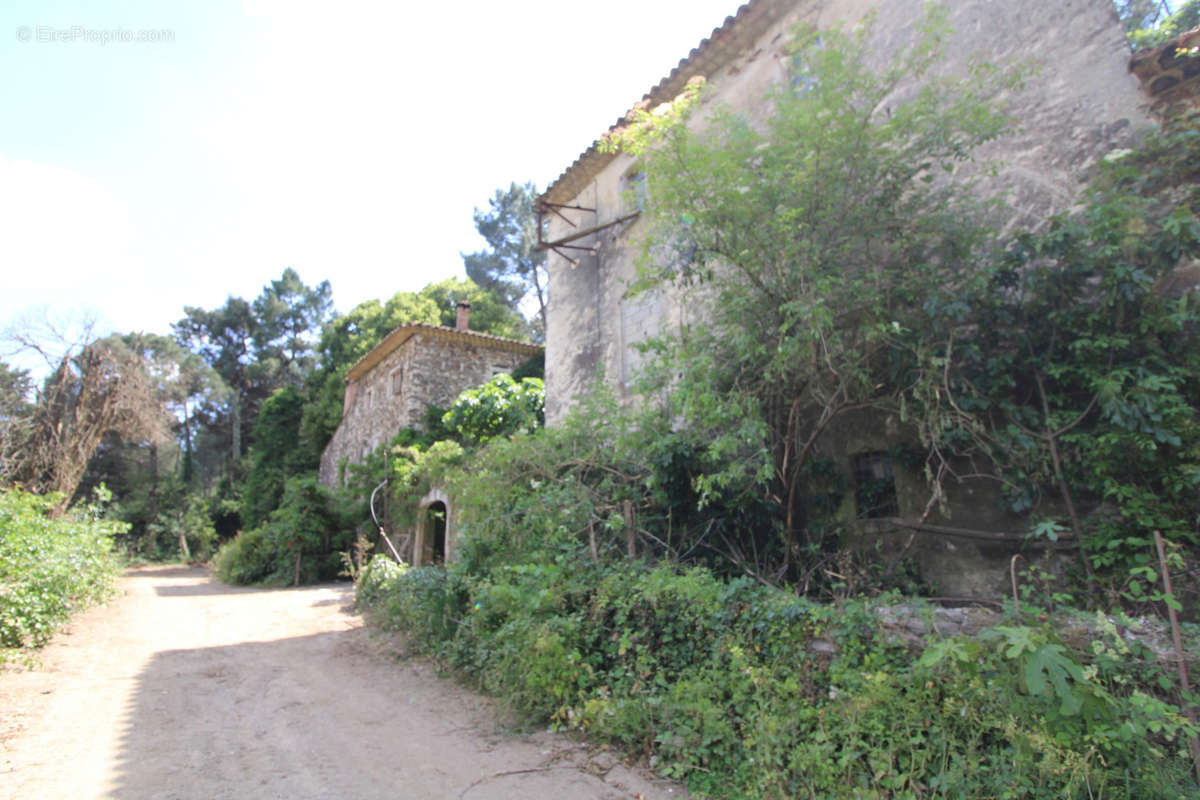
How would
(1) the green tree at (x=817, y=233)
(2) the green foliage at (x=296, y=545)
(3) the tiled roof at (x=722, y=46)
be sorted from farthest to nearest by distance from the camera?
(2) the green foliage at (x=296, y=545)
(3) the tiled roof at (x=722, y=46)
(1) the green tree at (x=817, y=233)

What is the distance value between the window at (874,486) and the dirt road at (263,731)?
4260 mm

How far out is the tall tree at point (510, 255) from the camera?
33656 mm

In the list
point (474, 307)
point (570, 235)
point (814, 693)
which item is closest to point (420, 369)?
point (570, 235)

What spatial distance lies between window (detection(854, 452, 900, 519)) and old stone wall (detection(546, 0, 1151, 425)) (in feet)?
9.40

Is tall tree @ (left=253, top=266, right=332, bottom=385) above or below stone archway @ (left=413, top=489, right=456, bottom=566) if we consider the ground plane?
above

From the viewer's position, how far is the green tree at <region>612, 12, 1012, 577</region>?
223 inches

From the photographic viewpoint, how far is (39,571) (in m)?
7.64

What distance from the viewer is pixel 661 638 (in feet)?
16.6

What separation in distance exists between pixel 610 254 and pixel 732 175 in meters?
5.52

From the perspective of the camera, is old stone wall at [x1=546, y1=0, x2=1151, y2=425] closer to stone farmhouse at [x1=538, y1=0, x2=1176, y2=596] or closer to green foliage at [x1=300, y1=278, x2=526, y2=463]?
stone farmhouse at [x1=538, y1=0, x2=1176, y2=596]

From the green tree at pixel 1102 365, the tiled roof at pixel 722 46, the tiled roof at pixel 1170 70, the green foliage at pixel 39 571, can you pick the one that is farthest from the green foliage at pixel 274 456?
the tiled roof at pixel 1170 70

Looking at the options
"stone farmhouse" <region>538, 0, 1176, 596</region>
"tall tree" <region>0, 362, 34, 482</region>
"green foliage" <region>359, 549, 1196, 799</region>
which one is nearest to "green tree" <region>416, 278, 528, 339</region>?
"tall tree" <region>0, 362, 34, 482</region>

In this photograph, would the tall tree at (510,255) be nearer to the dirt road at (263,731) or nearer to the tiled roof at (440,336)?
the tiled roof at (440,336)

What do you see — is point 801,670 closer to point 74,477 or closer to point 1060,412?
point 1060,412
